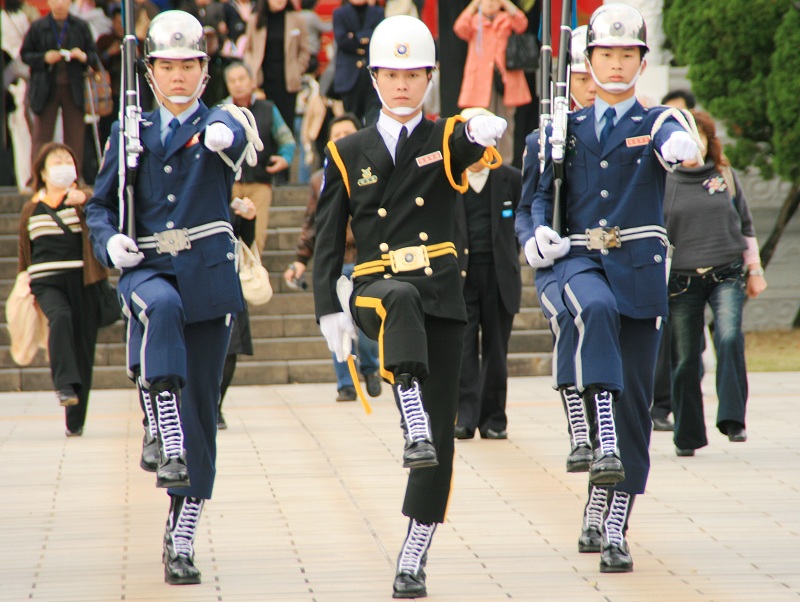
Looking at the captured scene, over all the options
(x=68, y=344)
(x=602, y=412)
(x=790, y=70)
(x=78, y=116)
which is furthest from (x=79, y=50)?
(x=602, y=412)

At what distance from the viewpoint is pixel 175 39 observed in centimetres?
617

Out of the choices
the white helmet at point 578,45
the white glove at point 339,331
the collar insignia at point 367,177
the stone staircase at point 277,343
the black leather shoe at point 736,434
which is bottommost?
the stone staircase at point 277,343

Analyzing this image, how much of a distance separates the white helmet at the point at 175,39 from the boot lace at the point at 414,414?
5.62 feet

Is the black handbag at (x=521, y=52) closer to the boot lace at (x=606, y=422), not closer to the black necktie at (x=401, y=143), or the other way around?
the black necktie at (x=401, y=143)

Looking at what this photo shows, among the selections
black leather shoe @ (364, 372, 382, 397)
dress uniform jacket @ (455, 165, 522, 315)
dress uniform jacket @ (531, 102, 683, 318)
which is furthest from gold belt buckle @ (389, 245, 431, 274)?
black leather shoe @ (364, 372, 382, 397)

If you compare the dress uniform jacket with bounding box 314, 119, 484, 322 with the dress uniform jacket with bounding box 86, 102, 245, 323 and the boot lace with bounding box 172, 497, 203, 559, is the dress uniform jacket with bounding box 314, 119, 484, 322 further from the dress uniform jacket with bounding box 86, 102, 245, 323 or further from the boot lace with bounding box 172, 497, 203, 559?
the boot lace with bounding box 172, 497, 203, 559

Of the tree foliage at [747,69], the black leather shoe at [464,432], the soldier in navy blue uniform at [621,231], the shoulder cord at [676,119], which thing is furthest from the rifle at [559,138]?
the tree foliage at [747,69]

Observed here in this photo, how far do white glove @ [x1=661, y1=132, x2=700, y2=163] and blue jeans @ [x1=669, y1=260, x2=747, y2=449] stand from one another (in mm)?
3718

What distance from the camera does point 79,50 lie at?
1555cm

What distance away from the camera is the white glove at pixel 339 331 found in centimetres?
590

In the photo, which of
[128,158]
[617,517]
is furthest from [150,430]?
[617,517]

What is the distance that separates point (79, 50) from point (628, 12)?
10.4 m

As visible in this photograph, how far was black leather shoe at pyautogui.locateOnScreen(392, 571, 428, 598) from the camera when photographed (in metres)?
5.84

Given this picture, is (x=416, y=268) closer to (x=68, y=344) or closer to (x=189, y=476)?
(x=189, y=476)
